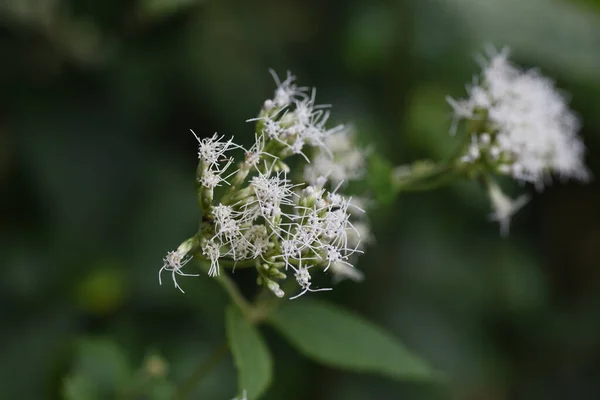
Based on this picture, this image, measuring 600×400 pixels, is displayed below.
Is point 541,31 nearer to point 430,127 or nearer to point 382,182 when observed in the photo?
point 430,127

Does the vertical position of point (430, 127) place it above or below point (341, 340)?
above

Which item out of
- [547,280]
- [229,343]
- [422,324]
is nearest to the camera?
[229,343]

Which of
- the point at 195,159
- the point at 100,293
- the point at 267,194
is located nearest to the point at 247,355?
the point at 267,194

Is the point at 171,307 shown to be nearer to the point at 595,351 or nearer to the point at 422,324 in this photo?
the point at 422,324

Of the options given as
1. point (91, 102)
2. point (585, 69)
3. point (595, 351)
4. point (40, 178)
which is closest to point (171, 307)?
point (40, 178)

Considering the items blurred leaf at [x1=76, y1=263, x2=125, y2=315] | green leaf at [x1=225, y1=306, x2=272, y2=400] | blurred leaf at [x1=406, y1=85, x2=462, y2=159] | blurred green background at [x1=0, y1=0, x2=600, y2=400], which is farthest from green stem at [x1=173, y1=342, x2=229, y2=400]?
blurred leaf at [x1=406, y1=85, x2=462, y2=159]

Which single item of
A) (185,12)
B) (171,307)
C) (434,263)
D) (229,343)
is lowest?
(229,343)

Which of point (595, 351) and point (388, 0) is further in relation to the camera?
point (595, 351)
